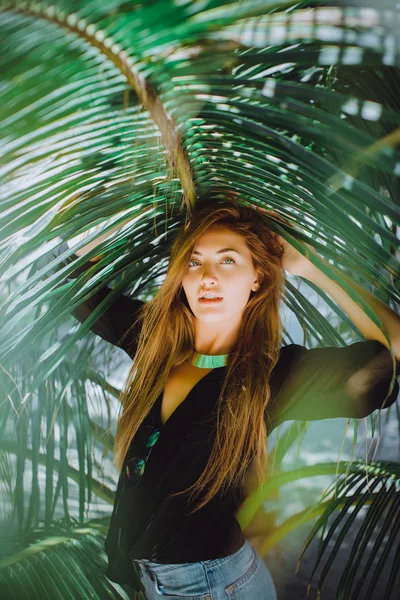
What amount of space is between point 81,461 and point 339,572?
869mm

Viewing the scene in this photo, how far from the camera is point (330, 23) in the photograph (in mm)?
423

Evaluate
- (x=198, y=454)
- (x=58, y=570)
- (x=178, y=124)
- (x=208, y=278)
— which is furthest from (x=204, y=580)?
(x=178, y=124)

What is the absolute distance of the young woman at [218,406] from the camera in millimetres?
870

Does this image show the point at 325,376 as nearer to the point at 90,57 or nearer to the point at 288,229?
the point at 288,229

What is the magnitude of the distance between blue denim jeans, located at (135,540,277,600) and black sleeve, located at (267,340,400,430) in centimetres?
24

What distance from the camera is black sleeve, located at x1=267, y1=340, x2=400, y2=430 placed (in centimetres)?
81

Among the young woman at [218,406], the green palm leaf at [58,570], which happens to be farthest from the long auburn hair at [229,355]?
the green palm leaf at [58,570]

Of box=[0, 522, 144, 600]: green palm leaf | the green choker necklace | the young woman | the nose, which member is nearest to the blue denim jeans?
the young woman

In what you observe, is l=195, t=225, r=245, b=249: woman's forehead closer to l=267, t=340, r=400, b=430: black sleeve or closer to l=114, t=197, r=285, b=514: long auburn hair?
l=114, t=197, r=285, b=514: long auburn hair

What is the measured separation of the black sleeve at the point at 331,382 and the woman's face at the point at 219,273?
0.43 ft

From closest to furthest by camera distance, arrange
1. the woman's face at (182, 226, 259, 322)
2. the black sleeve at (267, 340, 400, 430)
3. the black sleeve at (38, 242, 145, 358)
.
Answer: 1. the black sleeve at (267, 340, 400, 430)
2. the woman's face at (182, 226, 259, 322)
3. the black sleeve at (38, 242, 145, 358)

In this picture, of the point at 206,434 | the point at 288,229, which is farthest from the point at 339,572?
the point at 288,229

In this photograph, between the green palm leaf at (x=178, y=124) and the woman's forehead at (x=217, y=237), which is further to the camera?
the woman's forehead at (x=217, y=237)

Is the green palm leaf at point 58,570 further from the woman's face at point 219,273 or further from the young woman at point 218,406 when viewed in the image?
the woman's face at point 219,273
